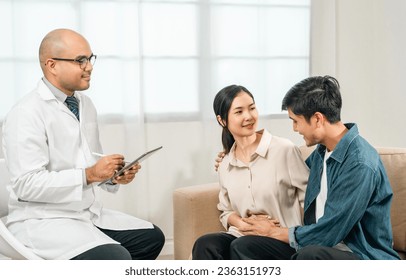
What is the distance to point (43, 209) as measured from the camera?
85.6 inches

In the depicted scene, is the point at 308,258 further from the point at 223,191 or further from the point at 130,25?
the point at 130,25

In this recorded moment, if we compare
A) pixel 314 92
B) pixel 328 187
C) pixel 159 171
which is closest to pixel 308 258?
pixel 328 187

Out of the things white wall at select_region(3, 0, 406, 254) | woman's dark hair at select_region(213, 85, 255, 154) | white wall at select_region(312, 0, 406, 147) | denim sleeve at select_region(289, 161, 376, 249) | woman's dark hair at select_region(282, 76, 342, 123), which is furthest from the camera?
white wall at select_region(312, 0, 406, 147)

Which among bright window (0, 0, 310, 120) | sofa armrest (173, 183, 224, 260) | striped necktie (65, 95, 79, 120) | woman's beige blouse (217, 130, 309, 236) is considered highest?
bright window (0, 0, 310, 120)

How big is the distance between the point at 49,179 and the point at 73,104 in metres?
0.38

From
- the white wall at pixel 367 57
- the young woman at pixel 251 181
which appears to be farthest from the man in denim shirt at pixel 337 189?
the white wall at pixel 367 57

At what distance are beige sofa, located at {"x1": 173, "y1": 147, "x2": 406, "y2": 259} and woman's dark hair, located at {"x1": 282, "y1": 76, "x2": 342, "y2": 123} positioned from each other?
47 cm

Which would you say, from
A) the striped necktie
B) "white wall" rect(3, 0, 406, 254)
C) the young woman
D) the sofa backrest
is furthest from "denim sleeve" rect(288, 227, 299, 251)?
"white wall" rect(3, 0, 406, 254)

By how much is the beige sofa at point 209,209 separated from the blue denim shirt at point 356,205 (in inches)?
15.2

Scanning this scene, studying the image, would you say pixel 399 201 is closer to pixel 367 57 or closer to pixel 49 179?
pixel 49 179

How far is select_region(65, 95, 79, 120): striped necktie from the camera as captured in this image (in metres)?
2.34

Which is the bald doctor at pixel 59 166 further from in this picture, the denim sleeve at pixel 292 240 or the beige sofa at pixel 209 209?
the denim sleeve at pixel 292 240

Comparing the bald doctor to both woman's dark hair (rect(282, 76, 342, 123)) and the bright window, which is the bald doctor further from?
the bright window

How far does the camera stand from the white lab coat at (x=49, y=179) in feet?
6.85
